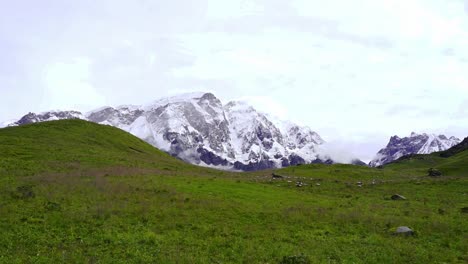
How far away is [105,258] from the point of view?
926 inches

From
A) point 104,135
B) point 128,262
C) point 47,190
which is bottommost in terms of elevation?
point 128,262

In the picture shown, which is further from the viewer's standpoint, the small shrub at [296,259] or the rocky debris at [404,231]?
the rocky debris at [404,231]

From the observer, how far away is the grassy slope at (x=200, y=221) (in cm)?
2533

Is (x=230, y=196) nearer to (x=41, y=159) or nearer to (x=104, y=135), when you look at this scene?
(x=41, y=159)

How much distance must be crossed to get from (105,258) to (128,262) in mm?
1480

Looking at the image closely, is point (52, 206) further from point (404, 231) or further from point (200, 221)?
point (404, 231)

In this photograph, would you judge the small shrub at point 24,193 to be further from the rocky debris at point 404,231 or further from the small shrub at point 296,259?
the rocky debris at point 404,231

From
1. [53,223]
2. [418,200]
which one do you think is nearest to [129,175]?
[53,223]

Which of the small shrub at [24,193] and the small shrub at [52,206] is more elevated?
the small shrub at [24,193]

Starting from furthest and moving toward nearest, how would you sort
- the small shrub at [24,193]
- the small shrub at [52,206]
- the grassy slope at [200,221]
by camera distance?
1. the small shrub at [24,193]
2. the small shrub at [52,206]
3. the grassy slope at [200,221]

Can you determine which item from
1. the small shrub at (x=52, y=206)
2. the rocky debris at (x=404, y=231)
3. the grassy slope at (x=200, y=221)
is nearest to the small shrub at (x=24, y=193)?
the grassy slope at (x=200, y=221)

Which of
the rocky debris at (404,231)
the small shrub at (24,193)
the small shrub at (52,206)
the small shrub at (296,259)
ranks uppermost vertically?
the small shrub at (24,193)

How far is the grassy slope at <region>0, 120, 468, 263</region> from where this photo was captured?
2533 centimetres

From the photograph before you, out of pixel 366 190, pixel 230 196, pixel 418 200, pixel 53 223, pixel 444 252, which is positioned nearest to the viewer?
pixel 444 252
